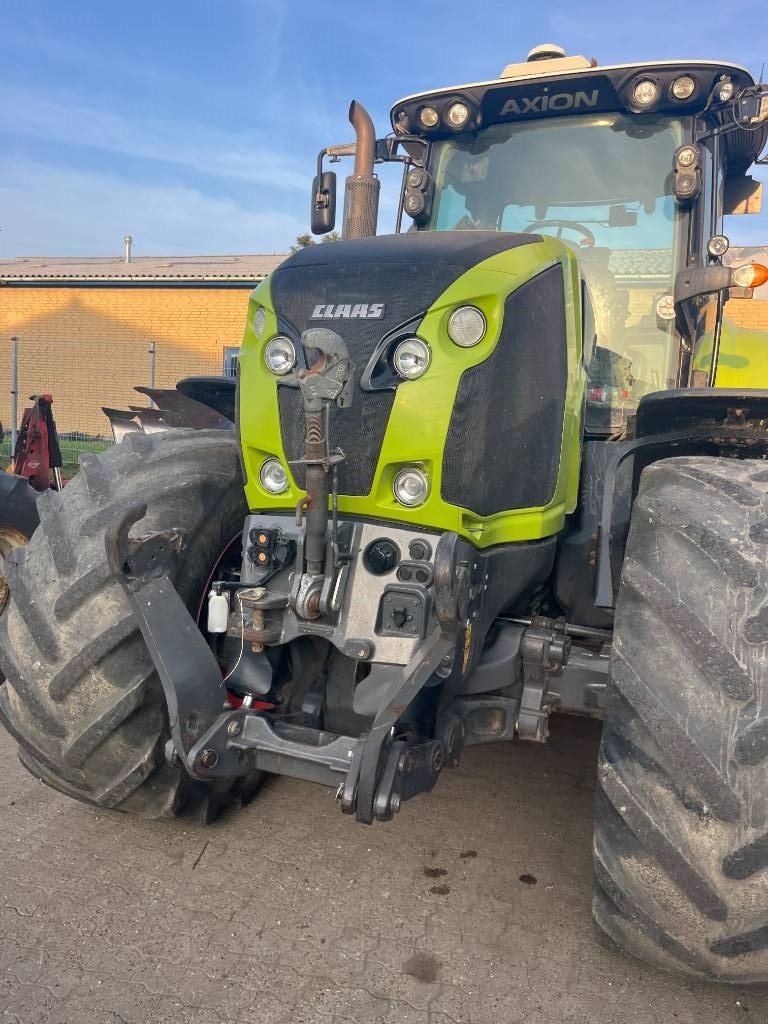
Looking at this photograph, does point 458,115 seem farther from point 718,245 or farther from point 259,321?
point 259,321

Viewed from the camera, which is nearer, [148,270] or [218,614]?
[218,614]

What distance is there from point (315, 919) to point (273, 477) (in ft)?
4.40

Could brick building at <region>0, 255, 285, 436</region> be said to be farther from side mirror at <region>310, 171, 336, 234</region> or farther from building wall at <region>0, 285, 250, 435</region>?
side mirror at <region>310, 171, 336, 234</region>

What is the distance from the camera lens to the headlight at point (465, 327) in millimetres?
2453

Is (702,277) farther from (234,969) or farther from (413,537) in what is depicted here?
(234,969)

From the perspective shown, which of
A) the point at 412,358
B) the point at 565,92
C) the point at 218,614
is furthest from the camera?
the point at 565,92

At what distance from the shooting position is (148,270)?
2544cm

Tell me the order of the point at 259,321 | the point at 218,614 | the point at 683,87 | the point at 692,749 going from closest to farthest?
1. the point at 692,749
2. the point at 218,614
3. the point at 259,321
4. the point at 683,87

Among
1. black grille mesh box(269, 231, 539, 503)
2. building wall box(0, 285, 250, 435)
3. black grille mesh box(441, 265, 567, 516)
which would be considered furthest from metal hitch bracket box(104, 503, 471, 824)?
building wall box(0, 285, 250, 435)

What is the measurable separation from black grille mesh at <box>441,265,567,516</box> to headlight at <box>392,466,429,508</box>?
6 centimetres

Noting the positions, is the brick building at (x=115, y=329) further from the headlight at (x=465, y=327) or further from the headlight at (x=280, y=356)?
the headlight at (x=465, y=327)

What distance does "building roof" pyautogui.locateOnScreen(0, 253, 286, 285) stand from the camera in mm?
23703

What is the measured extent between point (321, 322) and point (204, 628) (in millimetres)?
1105

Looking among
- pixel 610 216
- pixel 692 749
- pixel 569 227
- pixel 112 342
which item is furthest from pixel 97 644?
pixel 112 342
